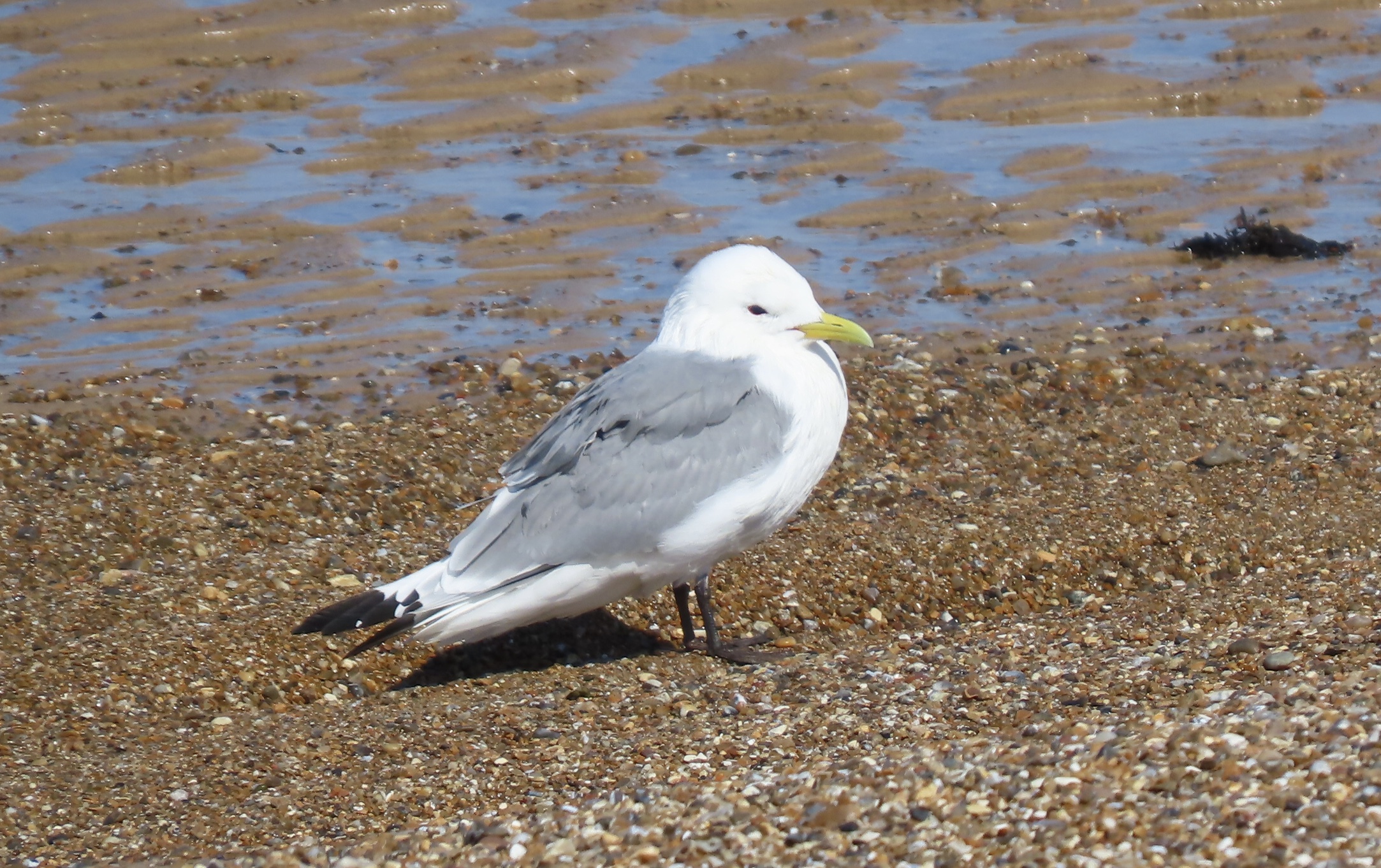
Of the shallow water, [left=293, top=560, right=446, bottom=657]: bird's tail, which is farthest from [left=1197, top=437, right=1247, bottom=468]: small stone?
[left=293, top=560, right=446, bottom=657]: bird's tail

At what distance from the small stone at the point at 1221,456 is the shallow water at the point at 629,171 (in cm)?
147

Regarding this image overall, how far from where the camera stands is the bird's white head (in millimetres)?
5297

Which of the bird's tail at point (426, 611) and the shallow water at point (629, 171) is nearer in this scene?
the bird's tail at point (426, 611)

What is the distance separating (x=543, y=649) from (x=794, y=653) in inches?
31.3

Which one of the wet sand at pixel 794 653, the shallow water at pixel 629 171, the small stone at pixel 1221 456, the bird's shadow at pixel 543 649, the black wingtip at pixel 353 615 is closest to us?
the wet sand at pixel 794 653

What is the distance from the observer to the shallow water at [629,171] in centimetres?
862

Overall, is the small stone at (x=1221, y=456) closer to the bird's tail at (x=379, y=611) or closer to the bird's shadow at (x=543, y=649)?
the bird's shadow at (x=543, y=649)

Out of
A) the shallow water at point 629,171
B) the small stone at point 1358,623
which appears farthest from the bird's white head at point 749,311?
the shallow water at point 629,171

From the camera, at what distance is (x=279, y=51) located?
1175 cm

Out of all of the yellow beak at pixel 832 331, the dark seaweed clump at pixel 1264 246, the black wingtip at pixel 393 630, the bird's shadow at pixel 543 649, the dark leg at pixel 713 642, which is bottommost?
the bird's shadow at pixel 543 649

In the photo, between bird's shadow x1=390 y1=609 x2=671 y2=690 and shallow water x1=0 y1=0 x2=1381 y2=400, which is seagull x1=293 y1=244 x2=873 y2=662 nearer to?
bird's shadow x1=390 y1=609 x2=671 y2=690

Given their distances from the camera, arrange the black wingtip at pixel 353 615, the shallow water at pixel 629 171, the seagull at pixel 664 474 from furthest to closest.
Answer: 1. the shallow water at pixel 629 171
2. the seagull at pixel 664 474
3. the black wingtip at pixel 353 615

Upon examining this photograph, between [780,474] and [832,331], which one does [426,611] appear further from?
[832,331]

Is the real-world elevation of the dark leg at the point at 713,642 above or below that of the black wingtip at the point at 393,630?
below
